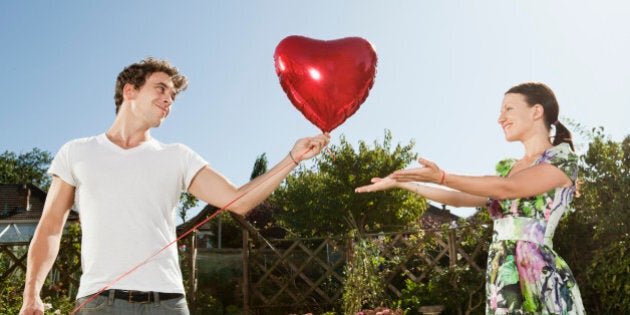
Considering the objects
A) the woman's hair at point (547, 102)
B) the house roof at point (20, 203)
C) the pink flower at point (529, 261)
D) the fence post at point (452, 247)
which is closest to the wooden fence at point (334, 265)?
the fence post at point (452, 247)

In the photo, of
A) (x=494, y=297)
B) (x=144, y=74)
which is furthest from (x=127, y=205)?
(x=494, y=297)

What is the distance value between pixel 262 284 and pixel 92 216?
7.22m

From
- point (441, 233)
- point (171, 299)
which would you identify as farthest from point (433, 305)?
point (171, 299)

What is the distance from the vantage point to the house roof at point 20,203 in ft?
95.2

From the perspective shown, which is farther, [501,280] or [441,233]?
[441,233]

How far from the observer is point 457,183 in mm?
1937

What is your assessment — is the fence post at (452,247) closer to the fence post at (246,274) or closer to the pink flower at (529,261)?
the fence post at (246,274)

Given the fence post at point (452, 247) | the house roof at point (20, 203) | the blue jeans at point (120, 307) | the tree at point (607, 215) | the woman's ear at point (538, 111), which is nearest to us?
the blue jeans at point (120, 307)

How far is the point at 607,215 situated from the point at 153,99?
399cm

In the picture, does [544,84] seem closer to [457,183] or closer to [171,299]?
[457,183]

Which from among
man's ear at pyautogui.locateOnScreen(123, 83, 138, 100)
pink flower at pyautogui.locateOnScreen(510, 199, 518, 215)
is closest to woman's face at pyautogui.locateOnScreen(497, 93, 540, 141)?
pink flower at pyautogui.locateOnScreen(510, 199, 518, 215)

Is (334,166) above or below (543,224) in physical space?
above

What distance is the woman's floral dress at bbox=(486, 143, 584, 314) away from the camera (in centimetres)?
191

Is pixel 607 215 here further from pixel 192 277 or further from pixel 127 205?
pixel 192 277
